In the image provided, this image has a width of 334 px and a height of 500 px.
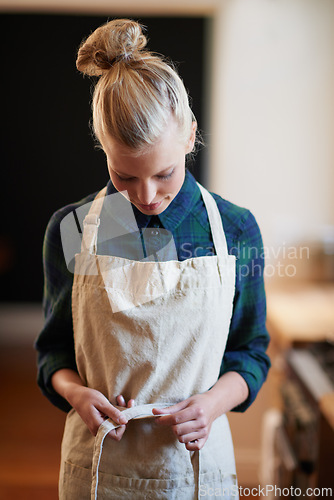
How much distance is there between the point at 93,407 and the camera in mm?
746

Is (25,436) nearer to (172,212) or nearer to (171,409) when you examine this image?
(171,409)

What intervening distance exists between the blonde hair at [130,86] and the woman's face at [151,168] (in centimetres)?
1

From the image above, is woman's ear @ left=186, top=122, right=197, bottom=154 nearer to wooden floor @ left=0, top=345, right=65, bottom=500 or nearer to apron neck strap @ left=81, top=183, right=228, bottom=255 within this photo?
apron neck strap @ left=81, top=183, right=228, bottom=255

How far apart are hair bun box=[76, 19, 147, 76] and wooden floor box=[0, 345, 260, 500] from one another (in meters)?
0.56

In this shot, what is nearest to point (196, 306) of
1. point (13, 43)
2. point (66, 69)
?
point (66, 69)

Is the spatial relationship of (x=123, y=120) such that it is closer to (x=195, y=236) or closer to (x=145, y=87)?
(x=145, y=87)

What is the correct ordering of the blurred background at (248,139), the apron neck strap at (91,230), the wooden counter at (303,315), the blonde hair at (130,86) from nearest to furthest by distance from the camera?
the blonde hair at (130,86) < the apron neck strap at (91,230) < the blurred background at (248,139) < the wooden counter at (303,315)

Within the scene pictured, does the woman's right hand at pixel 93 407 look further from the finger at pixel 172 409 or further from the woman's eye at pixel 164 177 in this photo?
the woman's eye at pixel 164 177

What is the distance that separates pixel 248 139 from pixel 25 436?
99 cm

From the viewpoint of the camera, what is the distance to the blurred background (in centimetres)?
87

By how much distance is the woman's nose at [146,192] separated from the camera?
706 mm

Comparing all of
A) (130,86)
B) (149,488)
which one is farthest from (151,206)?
(149,488)

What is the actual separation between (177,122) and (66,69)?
0.25m

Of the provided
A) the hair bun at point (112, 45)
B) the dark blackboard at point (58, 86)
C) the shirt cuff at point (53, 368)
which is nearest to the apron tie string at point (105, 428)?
the shirt cuff at point (53, 368)
